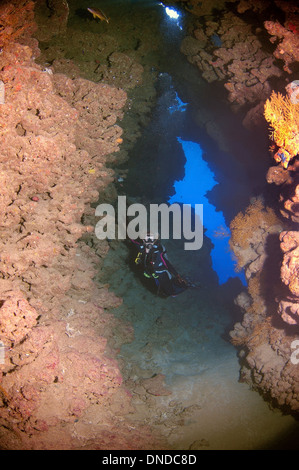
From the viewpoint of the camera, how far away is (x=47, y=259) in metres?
3.97

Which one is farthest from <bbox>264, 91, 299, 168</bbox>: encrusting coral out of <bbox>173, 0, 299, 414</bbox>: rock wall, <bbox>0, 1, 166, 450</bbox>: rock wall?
<bbox>0, 1, 166, 450</bbox>: rock wall

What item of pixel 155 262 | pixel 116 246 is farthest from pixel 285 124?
→ pixel 116 246

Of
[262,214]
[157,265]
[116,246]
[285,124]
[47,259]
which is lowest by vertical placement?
[116,246]

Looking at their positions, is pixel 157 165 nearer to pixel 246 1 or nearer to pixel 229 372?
pixel 246 1

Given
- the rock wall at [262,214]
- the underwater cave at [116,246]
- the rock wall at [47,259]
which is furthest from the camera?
the rock wall at [262,214]

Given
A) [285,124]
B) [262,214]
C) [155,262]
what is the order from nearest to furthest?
[285,124] → [262,214] → [155,262]

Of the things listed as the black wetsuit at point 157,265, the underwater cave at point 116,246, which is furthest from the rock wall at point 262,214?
the black wetsuit at point 157,265

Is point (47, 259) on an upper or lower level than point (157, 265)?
upper

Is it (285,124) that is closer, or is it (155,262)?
(285,124)

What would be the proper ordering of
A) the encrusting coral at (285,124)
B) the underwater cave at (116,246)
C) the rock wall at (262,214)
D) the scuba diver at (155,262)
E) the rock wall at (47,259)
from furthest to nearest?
the scuba diver at (155,262) → the rock wall at (262,214) → the encrusting coral at (285,124) → the underwater cave at (116,246) → the rock wall at (47,259)

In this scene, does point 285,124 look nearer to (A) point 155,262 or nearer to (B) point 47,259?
(B) point 47,259

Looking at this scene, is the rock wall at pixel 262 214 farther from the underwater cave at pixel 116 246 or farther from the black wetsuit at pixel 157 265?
the black wetsuit at pixel 157 265

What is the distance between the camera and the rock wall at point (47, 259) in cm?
341

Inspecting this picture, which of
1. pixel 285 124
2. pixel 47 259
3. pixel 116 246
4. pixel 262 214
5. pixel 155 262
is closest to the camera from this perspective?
pixel 47 259
